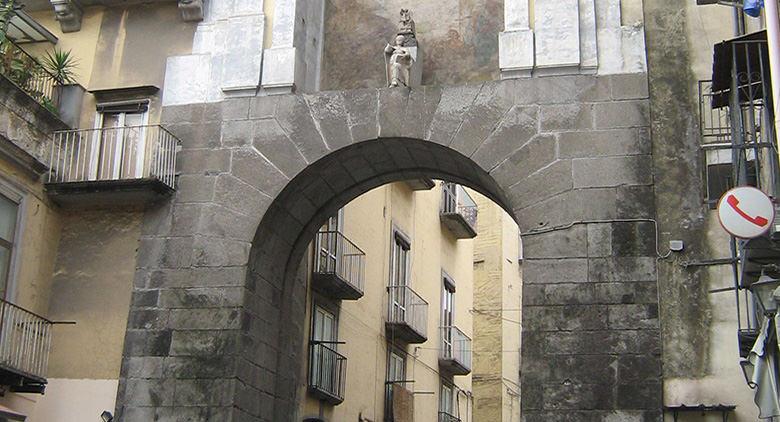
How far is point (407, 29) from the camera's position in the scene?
719 inches

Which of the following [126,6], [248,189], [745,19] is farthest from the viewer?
[126,6]

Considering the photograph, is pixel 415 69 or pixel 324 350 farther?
pixel 324 350

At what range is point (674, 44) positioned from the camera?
17.1 meters

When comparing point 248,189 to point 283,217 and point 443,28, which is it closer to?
point 283,217

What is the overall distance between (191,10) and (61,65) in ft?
7.75

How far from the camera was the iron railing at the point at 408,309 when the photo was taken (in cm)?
2667

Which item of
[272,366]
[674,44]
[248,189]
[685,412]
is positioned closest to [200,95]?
[248,189]

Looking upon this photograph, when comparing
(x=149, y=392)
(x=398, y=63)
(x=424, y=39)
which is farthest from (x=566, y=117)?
(x=149, y=392)

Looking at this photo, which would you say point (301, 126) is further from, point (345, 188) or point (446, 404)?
point (446, 404)

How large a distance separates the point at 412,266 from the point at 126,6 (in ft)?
36.5

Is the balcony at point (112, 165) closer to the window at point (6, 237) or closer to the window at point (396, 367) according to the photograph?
the window at point (6, 237)

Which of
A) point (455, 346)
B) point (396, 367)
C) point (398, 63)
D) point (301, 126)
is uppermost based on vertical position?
point (398, 63)

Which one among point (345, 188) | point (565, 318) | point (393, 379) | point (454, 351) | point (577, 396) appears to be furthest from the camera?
point (454, 351)

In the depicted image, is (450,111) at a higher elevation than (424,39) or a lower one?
lower
